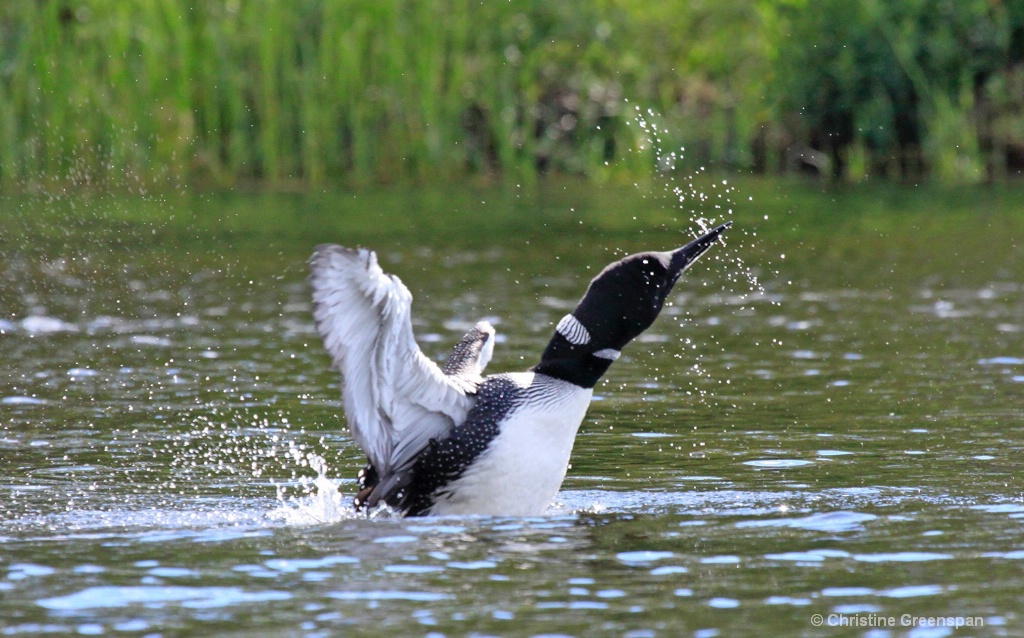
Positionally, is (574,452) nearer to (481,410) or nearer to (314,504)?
(481,410)

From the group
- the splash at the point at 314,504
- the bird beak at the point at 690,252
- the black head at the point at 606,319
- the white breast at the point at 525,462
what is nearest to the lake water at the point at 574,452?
the splash at the point at 314,504

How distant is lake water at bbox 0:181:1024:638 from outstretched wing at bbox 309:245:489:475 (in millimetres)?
394

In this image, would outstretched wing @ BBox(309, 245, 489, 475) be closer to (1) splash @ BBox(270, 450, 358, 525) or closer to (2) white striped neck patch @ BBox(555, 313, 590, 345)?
(1) splash @ BBox(270, 450, 358, 525)

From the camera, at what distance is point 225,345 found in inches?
450

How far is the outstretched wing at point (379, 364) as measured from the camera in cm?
596

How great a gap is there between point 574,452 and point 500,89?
15.7m

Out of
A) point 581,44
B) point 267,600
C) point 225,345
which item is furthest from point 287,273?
point 581,44

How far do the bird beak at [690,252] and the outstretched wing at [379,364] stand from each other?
1.04 m

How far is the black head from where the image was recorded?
22.1 feet

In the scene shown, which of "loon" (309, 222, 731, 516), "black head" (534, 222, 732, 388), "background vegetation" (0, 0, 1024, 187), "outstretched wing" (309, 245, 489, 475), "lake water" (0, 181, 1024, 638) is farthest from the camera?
"background vegetation" (0, 0, 1024, 187)

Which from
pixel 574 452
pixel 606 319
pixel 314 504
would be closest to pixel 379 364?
pixel 314 504

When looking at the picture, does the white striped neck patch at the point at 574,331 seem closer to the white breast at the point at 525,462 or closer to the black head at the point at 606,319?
the black head at the point at 606,319

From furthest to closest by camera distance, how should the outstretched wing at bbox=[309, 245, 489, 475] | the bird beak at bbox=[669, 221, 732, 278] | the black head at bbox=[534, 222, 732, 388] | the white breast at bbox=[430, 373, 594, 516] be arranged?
the bird beak at bbox=[669, 221, 732, 278] < the black head at bbox=[534, 222, 732, 388] < the white breast at bbox=[430, 373, 594, 516] < the outstretched wing at bbox=[309, 245, 489, 475]

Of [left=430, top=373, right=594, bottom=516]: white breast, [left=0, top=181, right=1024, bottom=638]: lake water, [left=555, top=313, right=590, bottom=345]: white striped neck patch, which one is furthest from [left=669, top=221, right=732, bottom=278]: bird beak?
[left=0, top=181, right=1024, bottom=638]: lake water
